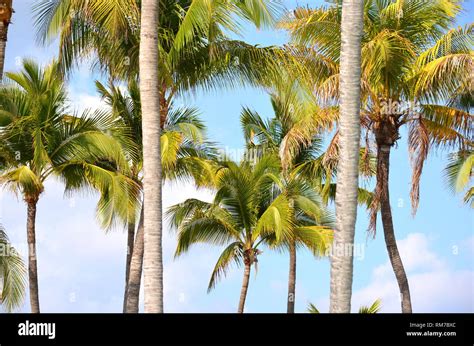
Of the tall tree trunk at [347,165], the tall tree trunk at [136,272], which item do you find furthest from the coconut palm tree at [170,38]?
the tall tree trunk at [347,165]

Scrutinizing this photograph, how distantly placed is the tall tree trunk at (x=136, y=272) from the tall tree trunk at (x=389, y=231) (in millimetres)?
7025

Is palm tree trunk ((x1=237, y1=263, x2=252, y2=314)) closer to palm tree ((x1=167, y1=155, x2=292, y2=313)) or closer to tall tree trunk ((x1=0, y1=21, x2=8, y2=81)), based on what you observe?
palm tree ((x1=167, y1=155, x2=292, y2=313))

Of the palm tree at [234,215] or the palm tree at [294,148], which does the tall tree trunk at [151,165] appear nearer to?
the palm tree at [294,148]

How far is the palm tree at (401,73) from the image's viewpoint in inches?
852

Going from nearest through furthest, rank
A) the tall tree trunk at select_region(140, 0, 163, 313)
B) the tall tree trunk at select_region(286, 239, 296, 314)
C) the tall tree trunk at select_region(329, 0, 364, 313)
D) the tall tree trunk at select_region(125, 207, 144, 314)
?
the tall tree trunk at select_region(329, 0, 364, 313), the tall tree trunk at select_region(140, 0, 163, 313), the tall tree trunk at select_region(125, 207, 144, 314), the tall tree trunk at select_region(286, 239, 296, 314)

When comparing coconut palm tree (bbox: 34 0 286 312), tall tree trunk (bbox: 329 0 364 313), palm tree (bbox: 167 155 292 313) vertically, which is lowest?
tall tree trunk (bbox: 329 0 364 313)

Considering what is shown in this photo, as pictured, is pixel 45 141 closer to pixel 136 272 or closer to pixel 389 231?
pixel 136 272

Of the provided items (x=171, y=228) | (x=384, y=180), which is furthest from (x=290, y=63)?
(x=171, y=228)

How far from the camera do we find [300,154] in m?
31.9

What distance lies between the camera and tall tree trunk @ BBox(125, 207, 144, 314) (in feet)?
75.5

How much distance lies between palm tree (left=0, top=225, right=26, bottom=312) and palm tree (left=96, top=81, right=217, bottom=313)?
2810 mm

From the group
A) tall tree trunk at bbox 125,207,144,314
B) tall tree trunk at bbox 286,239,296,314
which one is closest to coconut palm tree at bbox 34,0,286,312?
tall tree trunk at bbox 125,207,144,314
